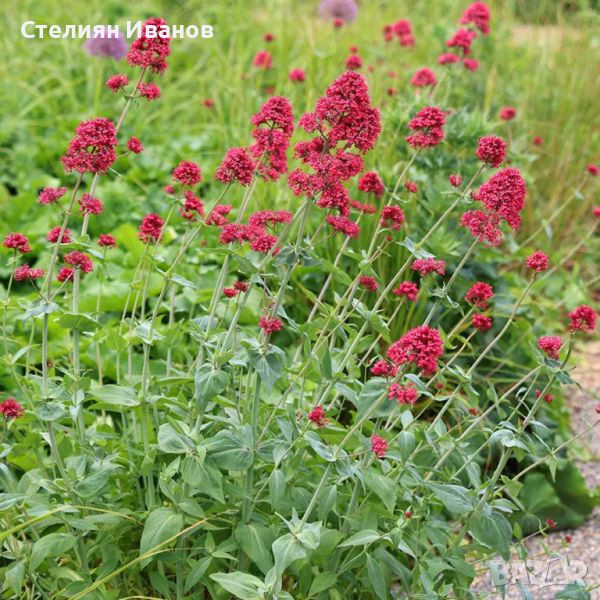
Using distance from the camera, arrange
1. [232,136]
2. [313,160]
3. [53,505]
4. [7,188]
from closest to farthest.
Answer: [313,160] → [53,505] → [232,136] → [7,188]

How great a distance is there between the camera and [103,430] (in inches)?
111

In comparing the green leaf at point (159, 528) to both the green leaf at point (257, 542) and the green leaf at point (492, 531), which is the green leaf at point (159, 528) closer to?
the green leaf at point (257, 542)

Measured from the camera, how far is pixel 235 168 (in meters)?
2.18

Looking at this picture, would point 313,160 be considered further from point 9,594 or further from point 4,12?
point 4,12

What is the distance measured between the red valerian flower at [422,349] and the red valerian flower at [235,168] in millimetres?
571

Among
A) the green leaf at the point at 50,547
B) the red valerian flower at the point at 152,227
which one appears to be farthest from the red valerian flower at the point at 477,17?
the green leaf at the point at 50,547

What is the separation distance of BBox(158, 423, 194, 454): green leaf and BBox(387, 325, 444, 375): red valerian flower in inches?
22.8

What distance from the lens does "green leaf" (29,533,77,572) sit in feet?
7.41

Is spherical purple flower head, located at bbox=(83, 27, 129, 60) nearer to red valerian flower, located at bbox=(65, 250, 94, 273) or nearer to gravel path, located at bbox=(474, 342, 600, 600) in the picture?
gravel path, located at bbox=(474, 342, 600, 600)

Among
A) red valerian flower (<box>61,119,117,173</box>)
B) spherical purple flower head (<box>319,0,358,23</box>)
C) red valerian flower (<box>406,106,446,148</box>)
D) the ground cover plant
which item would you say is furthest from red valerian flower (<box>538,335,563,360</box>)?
spherical purple flower head (<box>319,0,358,23</box>)

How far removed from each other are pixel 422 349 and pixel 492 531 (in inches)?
27.5

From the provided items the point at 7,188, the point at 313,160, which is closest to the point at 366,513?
the point at 313,160

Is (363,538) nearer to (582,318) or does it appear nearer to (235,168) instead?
(582,318)

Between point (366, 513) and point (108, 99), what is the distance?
4531mm
